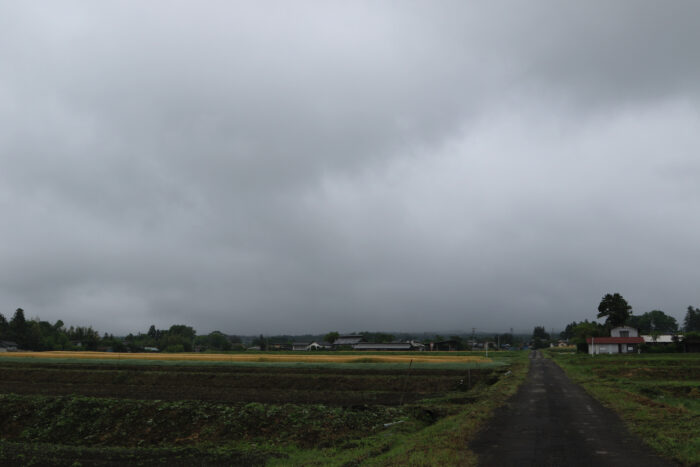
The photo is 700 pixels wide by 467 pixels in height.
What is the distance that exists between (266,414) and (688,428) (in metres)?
18.9

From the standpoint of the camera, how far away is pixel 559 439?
1823cm

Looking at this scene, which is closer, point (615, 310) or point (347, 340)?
point (615, 310)

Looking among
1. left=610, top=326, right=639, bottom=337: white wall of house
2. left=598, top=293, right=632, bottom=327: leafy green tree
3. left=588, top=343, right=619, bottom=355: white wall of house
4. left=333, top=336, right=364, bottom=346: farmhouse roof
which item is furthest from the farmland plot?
left=333, top=336, right=364, bottom=346: farmhouse roof

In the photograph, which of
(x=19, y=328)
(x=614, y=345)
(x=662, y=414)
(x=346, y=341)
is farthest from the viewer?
(x=346, y=341)

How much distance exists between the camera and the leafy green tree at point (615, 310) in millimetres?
132125

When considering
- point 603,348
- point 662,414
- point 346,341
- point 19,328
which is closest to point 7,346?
point 19,328

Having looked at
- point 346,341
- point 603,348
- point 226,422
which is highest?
point 226,422

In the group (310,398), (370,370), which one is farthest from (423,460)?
(370,370)

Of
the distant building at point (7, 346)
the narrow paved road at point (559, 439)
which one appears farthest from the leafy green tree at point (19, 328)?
the narrow paved road at point (559, 439)

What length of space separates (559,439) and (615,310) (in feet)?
439

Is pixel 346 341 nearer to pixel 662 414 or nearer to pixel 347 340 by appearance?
pixel 347 340

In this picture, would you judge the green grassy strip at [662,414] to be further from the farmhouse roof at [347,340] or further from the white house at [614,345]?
the farmhouse roof at [347,340]

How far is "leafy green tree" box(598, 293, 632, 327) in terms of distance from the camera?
5202 inches

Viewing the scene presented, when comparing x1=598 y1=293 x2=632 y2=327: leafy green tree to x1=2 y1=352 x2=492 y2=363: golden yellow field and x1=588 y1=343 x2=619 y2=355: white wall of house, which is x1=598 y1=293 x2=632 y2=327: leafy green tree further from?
x1=2 y1=352 x2=492 y2=363: golden yellow field
